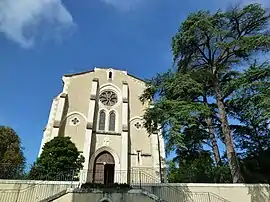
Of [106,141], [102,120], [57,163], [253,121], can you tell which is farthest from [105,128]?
[253,121]

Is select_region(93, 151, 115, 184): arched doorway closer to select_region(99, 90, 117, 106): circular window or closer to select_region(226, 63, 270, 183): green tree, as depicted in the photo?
select_region(99, 90, 117, 106): circular window

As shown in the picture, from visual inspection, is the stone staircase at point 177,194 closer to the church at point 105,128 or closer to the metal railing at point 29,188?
the metal railing at point 29,188

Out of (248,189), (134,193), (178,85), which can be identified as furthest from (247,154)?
(134,193)

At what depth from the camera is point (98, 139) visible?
20.2 m

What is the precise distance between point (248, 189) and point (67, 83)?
18.3m

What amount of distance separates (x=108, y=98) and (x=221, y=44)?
12.4m

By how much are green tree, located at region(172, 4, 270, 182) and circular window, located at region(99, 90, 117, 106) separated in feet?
26.9

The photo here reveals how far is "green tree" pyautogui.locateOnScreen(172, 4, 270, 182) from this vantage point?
47.8 feet

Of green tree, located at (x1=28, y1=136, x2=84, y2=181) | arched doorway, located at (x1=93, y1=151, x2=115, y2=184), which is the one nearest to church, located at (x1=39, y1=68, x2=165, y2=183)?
arched doorway, located at (x1=93, y1=151, x2=115, y2=184)

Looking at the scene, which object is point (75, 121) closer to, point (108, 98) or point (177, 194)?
point (108, 98)

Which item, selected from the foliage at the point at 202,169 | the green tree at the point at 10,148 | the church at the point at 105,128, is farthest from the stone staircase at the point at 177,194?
the green tree at the point at 10,148

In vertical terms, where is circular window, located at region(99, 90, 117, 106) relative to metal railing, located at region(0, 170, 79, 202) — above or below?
above

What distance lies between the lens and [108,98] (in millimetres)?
23312

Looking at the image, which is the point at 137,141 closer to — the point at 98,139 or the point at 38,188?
the point at 98,139
